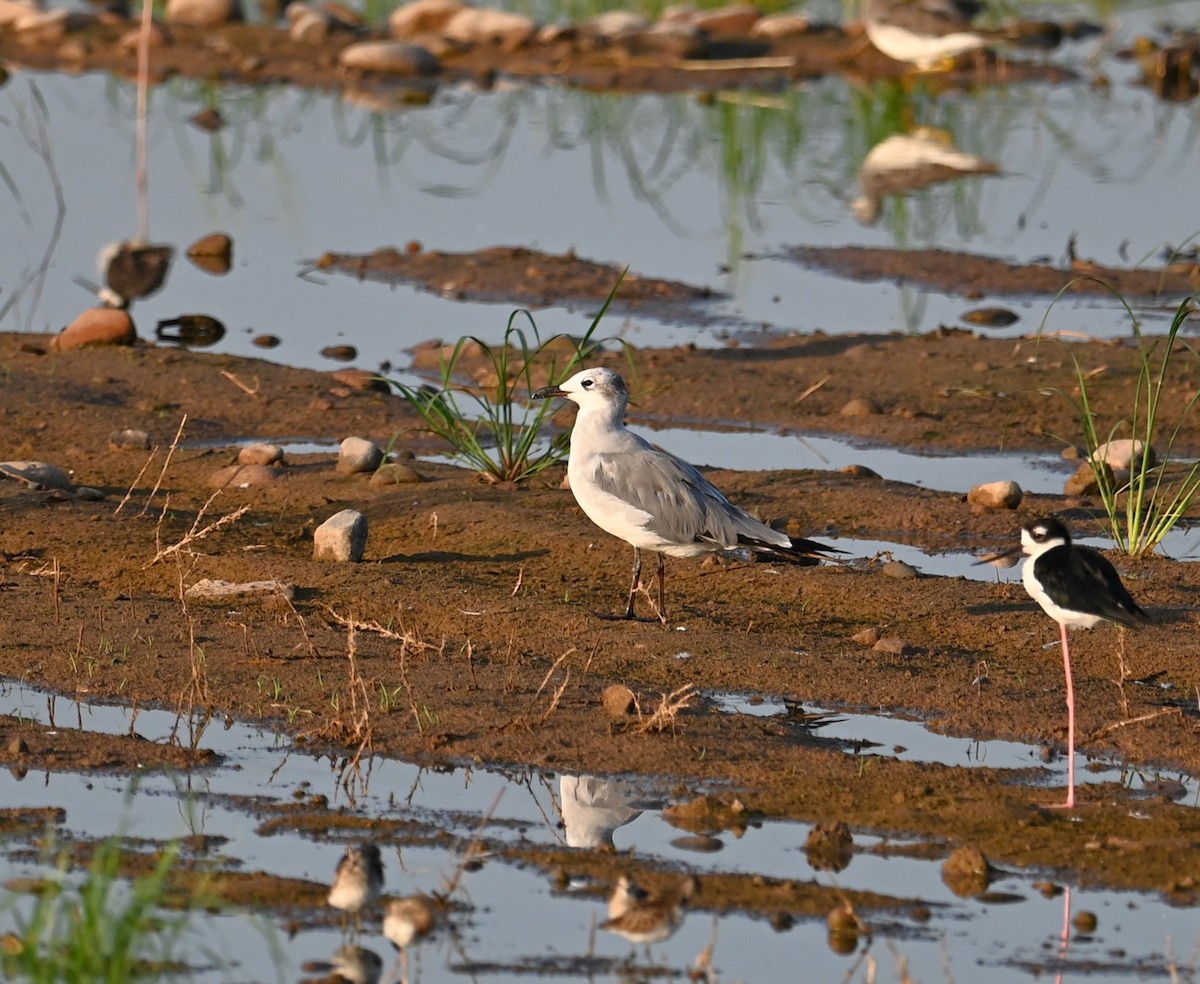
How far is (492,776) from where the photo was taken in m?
5.61

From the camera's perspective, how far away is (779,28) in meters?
23.2

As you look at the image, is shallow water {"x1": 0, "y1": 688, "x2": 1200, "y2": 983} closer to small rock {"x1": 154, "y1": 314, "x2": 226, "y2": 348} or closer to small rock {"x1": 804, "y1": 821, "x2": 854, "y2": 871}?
small rock {"x1": 804, "y1": 821, "x2": 854, "y2": 871}

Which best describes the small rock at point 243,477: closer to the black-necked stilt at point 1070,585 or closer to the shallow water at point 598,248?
the shallow water at point 598,248

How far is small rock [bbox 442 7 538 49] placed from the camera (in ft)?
72.6

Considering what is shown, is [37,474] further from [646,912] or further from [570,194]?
[570,194]

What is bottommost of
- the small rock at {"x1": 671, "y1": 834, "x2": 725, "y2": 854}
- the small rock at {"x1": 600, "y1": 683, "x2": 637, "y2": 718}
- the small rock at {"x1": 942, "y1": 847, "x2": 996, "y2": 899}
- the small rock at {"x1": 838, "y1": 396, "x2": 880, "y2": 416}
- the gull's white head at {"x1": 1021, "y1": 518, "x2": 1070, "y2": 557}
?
the small rock at {"x1": 838, "y1": 396, "x2": 880, "y2": 416}

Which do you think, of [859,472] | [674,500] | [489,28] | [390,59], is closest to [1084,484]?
[859,472]

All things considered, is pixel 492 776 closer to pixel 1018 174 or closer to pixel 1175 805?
pixel 1175 805

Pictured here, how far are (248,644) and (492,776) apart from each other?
1291 mm

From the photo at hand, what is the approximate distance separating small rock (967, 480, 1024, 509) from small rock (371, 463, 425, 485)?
2.35 m

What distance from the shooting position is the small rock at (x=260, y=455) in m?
8.82

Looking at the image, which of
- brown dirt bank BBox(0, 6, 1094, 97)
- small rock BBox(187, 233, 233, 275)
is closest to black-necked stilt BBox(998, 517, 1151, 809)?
small rock BBox(187, 233, 233, 275)

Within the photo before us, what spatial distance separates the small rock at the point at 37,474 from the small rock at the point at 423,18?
1526cm

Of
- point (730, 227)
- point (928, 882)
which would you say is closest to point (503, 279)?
point (730, 227)
